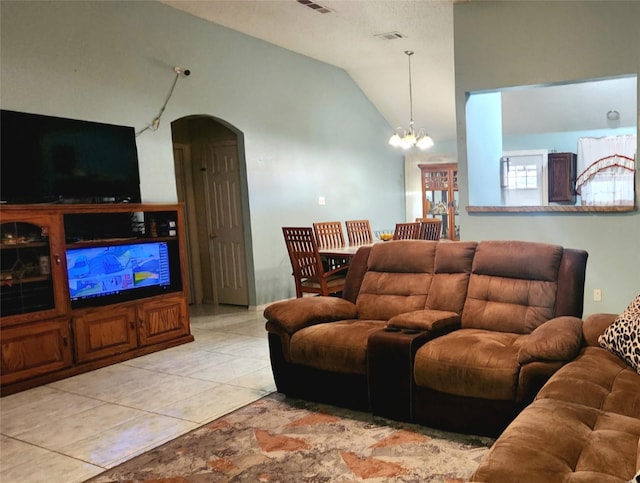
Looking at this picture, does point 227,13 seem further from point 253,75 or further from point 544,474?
point 544,474

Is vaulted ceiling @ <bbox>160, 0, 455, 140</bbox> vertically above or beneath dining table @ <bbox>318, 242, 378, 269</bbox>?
above

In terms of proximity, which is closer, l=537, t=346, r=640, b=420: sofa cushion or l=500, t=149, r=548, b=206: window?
l=537, t=346, r=640, b=420: sofa cushion

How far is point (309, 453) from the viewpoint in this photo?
8.07 feet

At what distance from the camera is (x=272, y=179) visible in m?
6.09

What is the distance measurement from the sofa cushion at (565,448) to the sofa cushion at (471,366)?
1.83 feet

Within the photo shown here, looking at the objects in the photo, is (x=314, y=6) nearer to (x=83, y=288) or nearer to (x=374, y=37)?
(x=374, y=37)

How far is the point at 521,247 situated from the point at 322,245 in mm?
3425

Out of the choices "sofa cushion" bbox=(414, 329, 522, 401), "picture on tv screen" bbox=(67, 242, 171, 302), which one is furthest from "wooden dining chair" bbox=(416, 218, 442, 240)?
"sofa cushion" bbox=(414, 329, 522, 401)

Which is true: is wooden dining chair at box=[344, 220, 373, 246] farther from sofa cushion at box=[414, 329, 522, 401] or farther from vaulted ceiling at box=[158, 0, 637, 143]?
sofa cushion at box=[414, 329, 522, 401]

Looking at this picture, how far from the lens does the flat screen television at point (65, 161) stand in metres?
3.60

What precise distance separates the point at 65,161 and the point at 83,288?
998 mm

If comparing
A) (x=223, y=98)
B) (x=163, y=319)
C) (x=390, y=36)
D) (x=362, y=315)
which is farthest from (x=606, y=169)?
(x=163, y=319)

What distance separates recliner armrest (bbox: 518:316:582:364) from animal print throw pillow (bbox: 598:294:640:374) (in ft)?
0.39

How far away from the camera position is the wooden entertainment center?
347cm
